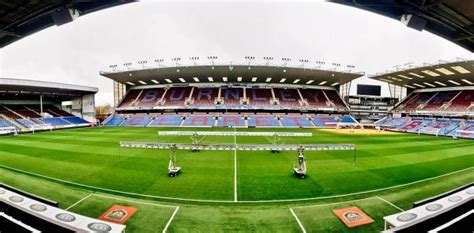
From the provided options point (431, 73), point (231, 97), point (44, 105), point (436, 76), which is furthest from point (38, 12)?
point (44, 105)

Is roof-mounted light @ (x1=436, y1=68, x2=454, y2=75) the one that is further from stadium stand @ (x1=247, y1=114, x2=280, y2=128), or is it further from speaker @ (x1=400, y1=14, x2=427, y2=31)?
speaker @ (x1=400, y1=14, x2=427, y2=31)

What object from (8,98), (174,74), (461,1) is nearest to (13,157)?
(461,1)

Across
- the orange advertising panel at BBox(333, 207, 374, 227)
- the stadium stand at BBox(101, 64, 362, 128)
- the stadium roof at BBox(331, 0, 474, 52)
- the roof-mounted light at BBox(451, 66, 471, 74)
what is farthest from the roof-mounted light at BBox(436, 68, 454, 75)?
the orange advertising panel at BBox(333, 207, 374, 227)

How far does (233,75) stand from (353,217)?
42.9 metres

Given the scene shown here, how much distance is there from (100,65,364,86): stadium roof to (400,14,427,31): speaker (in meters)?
36.0

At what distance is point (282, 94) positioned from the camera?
179ft

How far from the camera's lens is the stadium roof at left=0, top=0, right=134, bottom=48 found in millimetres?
5492

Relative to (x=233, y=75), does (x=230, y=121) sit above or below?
below

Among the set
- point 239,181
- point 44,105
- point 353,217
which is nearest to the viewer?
point 353,217

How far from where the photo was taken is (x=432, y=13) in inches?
234

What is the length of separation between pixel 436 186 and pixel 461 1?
8.74 m

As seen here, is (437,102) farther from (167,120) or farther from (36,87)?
(36,87)

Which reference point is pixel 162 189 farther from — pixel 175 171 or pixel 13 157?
pixel 13 157

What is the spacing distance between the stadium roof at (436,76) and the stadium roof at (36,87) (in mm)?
61600
